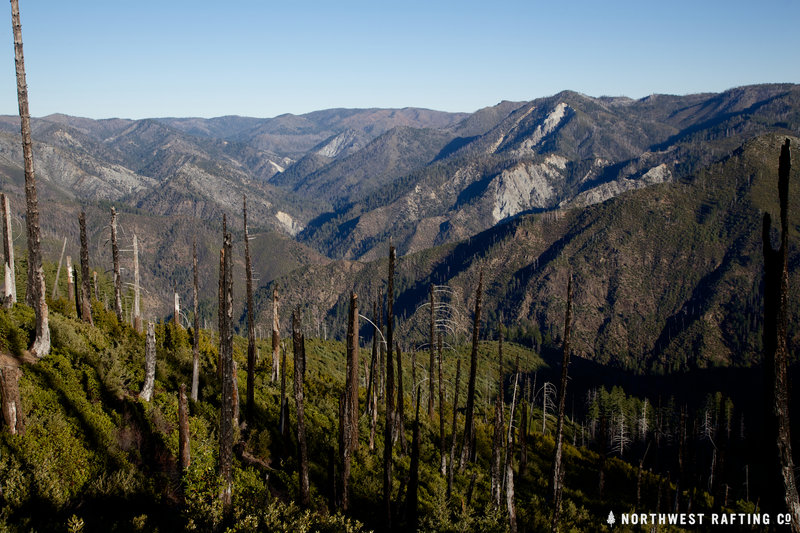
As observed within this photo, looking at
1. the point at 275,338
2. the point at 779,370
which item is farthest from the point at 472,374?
the point at 779,370

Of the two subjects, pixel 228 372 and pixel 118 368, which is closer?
pixel 228 372

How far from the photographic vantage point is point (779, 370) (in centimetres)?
1151

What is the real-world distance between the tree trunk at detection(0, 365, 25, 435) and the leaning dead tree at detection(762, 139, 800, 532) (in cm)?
2010

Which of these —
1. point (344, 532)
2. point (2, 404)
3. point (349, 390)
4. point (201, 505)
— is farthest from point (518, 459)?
point (2, 404)

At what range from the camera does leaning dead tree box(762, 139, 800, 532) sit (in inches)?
441

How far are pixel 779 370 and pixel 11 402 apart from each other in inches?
808

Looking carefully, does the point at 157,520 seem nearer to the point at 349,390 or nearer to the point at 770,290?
the point at 349,390

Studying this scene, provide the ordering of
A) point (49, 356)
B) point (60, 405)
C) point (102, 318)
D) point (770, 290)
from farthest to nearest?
point (102, 318)
point (49, 356)
point (60, 405)
point (770, 290)

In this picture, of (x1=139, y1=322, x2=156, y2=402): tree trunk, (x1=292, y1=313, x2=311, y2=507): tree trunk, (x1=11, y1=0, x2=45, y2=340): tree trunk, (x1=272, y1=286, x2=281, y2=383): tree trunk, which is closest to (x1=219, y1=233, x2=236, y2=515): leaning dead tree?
(x1=292, y1=313, x2=311, y2=507): tree trunk

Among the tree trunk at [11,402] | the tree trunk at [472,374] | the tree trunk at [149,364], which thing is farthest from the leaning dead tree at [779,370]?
the tree trunk at [149,364]

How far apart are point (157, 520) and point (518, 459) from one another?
120ft

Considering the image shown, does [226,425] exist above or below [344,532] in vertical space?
above

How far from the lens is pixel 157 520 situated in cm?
1605

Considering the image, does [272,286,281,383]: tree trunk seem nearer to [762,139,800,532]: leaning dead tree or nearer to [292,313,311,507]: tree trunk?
[292,313,311,507]: tree trunk
